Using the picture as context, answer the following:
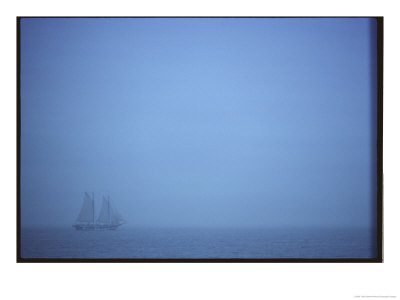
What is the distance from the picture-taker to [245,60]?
44.6ft

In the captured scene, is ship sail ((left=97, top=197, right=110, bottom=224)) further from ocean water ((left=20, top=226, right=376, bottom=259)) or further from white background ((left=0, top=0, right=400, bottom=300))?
white background ((left=0, top=0, right=400, bottom=300))

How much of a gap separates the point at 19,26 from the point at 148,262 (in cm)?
135

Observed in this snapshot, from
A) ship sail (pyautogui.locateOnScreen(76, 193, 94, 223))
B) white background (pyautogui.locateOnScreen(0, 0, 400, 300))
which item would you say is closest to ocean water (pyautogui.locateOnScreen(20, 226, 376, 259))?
ship sail (pyautogui.locateOnScreen(76, 193, 94, 223))

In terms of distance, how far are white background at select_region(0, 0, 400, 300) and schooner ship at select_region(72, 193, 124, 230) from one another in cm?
578

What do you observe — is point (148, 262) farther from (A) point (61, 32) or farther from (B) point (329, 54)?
(B) point (329, 54)

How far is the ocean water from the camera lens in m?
13.3

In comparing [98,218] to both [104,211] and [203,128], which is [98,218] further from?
[203,128]
